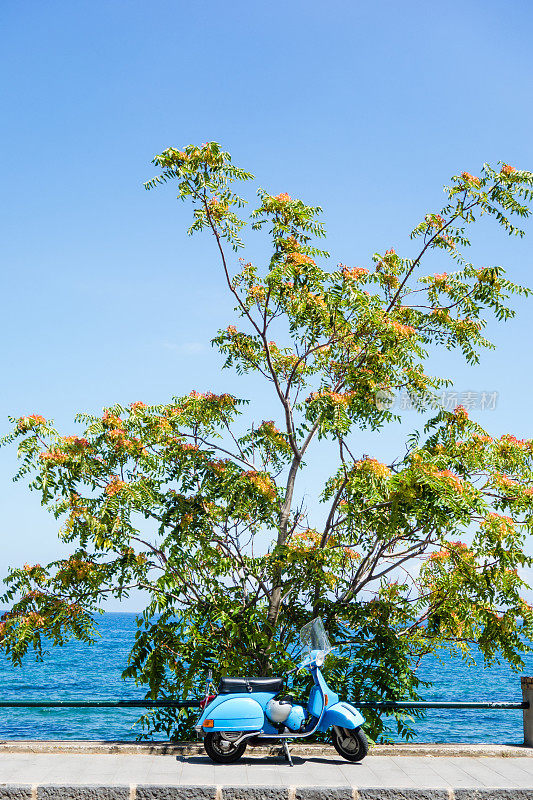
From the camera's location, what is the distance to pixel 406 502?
856 centimetres

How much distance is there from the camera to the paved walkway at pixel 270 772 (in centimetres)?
688

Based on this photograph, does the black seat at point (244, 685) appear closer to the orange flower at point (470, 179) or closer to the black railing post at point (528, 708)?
the black railing post at point (528, 708)

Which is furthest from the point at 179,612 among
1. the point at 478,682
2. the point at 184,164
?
the point at 478,682

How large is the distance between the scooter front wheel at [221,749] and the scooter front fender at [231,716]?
0.18 metres

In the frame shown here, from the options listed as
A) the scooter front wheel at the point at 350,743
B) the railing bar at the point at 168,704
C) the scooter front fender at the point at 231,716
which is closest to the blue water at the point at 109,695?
the railing bar at the point at 168,704

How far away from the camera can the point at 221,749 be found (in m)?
7.82

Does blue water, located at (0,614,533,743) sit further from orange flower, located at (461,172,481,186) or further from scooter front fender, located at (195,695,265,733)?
orange flower, located at (461,172,481,186)

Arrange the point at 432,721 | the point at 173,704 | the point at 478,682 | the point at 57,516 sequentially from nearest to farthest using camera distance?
the point at 173,704 < the point at 57,516 < the point at 432,721 < the point at 478,682

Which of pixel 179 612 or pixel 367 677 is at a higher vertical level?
pixel 179 612

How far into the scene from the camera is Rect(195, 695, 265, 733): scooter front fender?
7.68 m

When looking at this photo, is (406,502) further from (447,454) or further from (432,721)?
(432,721)

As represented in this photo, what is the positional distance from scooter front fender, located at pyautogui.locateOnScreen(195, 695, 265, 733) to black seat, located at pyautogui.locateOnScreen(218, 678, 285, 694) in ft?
0.43

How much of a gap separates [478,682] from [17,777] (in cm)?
6191

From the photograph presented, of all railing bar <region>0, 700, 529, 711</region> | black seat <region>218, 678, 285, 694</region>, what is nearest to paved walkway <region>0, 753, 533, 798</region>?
railing bar <region>0, 700, 529, 711</region>
